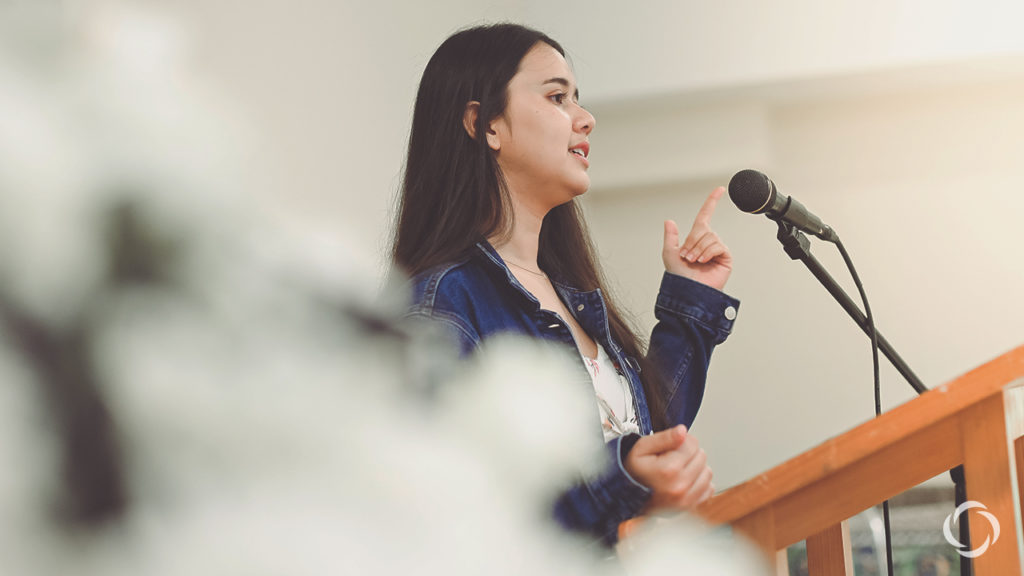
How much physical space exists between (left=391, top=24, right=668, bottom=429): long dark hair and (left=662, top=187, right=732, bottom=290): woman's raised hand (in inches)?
4.1

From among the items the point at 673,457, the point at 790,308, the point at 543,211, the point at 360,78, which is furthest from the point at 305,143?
the point at 790,308

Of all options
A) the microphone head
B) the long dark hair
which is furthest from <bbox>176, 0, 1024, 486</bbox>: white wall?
the microphone head

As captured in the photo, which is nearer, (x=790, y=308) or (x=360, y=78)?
(x=360, y=78)

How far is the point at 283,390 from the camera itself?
17 centimetres

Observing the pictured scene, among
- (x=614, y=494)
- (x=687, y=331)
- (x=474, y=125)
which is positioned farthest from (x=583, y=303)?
(x=614, y=494)

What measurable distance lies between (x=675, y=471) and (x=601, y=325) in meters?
0.47

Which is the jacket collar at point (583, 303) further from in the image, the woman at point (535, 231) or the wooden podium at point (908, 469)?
the wooden podium at point (908, 469)

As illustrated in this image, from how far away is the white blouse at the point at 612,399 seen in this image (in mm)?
1065

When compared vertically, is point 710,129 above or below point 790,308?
above

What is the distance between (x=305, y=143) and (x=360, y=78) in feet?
1.17

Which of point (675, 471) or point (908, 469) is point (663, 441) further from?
point (908, 469)

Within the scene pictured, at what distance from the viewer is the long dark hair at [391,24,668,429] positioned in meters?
1.19

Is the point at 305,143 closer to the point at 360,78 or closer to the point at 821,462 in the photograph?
the point at 360,78

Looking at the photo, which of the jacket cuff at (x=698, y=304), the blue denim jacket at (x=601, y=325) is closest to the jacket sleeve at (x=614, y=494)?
the blue denim jacket at (x=601, y=325)
